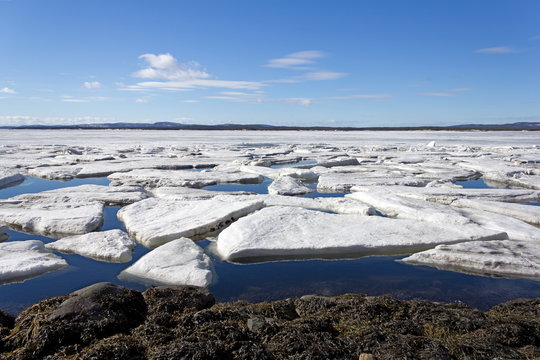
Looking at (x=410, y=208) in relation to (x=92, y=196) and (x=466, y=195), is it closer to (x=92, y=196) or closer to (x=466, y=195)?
(x=466, y=195)

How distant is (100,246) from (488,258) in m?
3.87

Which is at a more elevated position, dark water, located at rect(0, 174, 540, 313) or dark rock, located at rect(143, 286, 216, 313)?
dark rock, located at rect(143, 286, 216, 313)

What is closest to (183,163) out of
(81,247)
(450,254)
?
(81,247)

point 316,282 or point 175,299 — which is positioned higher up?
point 175,299

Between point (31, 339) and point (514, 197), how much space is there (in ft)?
23.1

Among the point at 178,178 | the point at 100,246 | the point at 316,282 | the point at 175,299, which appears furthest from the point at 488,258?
the point at 178,178

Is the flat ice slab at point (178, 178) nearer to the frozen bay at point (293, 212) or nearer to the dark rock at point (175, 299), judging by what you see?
the frozen bay at point (293, 212)

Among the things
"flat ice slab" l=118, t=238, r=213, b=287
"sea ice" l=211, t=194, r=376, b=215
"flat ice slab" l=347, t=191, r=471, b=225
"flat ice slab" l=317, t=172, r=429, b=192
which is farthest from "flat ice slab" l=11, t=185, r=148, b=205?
"flat ice slab" l=347, t=191, r=471, b=225

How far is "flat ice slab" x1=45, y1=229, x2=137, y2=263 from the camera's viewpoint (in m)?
3.89

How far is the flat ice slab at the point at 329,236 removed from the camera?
→ 13.1ft

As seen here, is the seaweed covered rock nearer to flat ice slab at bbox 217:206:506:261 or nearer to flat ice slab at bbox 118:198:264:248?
flat ice slab at bbox 217:206:506:261

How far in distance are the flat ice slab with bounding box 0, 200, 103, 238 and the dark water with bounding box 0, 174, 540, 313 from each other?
2.69ft

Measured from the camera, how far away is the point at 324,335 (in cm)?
219

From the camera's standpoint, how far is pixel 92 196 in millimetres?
6473
